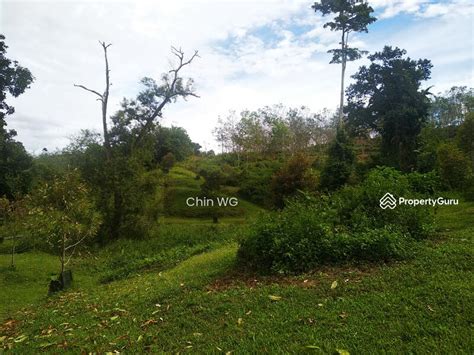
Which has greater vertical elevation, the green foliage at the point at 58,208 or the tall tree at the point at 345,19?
the tall tree at the point at 345,19

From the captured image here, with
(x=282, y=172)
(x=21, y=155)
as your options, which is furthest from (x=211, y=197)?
(x=21, y=155)

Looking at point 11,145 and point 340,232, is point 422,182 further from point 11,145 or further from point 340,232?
point 11,145

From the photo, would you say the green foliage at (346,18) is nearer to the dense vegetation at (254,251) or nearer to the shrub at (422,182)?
the dense vegetation at (254,251)

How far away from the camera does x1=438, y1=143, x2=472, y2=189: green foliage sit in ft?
44.5

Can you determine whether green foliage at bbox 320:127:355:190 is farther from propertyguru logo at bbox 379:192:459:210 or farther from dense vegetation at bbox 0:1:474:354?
propertyguru logo at bbox 379:192:459:210

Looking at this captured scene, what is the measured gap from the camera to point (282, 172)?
1723 cm

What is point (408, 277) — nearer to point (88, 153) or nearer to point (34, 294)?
point (34, 294)

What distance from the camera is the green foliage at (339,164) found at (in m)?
18.1

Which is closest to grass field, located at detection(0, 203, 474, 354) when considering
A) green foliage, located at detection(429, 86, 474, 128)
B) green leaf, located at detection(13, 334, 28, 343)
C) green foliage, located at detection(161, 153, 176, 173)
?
green leaf, located at detection(13, 334, 28, 343)

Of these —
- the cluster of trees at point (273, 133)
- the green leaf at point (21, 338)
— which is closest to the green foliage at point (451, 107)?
the cluster of trees at point (273, 133)

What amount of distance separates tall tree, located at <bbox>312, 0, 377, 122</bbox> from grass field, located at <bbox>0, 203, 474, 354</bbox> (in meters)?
16.9

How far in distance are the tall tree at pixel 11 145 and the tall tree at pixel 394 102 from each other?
60.6 ft

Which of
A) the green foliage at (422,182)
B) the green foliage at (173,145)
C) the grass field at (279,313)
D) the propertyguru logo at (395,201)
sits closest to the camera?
the grass field at (279,313)

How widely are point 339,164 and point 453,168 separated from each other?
17.5 ft
